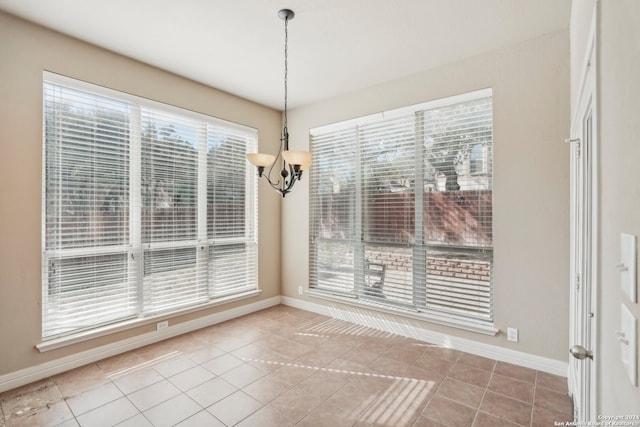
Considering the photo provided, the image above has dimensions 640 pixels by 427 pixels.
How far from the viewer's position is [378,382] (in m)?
2.61

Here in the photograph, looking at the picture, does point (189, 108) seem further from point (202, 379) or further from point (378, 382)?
point (378, 382)

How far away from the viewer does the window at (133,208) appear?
2795mm

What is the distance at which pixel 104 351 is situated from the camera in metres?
3.03

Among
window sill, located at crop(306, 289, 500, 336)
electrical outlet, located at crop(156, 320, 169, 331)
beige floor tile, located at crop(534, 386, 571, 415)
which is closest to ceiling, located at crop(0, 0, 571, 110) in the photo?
window sill, located at crop(306, 289, 500, 336)

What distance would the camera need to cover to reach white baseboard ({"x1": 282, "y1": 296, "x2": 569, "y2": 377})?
276 cm

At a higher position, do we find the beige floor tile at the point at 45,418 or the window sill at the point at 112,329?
the window sill at the point at 112,329

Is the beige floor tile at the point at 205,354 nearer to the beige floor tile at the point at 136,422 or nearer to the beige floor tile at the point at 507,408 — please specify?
the beige floor tile at the point at 136,422

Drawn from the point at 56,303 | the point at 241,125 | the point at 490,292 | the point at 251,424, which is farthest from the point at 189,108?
the point at 490,292

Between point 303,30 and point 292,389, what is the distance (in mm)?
3085

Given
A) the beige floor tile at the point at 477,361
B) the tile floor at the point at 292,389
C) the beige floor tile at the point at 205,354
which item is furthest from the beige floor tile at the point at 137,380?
the beige floor tile at the point at 477,361

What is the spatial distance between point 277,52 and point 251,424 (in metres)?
3.24
